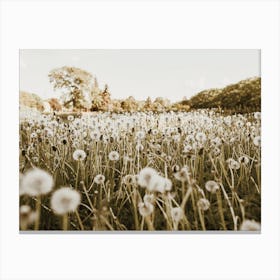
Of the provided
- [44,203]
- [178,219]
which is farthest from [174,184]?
[44,203]

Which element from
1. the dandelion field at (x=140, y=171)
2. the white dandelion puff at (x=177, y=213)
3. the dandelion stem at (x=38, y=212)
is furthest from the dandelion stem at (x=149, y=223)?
the dandelion stem at (x=38, y=212)

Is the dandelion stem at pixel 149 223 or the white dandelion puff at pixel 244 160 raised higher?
the white dandelion puff at pixel 244 160

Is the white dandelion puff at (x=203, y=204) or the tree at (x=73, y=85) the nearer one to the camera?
the white dandelion puff at (x=203, y=204)

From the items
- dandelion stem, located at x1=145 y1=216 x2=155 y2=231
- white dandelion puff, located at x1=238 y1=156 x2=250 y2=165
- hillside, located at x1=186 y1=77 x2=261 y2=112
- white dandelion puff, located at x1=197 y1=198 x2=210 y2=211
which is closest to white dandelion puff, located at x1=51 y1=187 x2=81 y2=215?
dandelion stem, located at x1=145 y1=216 x2=155 y2=231

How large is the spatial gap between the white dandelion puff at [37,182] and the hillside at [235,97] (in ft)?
2.87

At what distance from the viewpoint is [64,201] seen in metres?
2.08

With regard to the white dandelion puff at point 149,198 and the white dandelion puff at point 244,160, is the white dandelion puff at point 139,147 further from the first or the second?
the white dandelion puff at point 244,160

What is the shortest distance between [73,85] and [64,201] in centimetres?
66

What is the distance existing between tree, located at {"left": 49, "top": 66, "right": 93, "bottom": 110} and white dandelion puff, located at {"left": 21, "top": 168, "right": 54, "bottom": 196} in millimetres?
415

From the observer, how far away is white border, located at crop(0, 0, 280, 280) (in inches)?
84.7

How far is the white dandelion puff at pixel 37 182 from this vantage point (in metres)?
2.10
